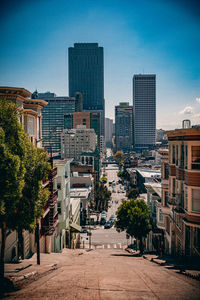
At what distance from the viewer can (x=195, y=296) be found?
11.8m

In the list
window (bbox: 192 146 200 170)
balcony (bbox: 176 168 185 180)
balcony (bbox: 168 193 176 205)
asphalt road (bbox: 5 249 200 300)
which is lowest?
asphalt road (bbox: 5 249 200 300)

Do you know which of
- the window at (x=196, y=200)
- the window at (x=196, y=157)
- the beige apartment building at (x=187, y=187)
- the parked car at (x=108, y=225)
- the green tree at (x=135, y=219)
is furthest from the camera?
the parked car at (x=108, y=225)

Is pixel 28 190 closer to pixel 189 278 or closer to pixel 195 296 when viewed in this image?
pixel 195 296

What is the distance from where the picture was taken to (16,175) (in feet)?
38.3

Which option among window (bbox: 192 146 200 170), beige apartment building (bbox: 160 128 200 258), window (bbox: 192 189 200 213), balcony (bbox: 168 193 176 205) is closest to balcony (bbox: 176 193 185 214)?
beige apartment building (bbox: 160 128 200 258)

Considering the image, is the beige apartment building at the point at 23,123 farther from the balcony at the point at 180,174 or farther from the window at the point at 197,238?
the window at the point at 197,238

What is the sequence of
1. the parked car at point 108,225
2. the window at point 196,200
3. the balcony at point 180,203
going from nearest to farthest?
1. the window at point 196,200
2. the balcony at point 180,203
3. the parked car at point 108,225

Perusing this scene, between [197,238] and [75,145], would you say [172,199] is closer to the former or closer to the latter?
[197,238]

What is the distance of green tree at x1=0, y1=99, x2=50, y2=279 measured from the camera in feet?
37.7

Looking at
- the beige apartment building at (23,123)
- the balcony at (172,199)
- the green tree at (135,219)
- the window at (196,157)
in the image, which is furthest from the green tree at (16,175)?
the green tree at (135,219)

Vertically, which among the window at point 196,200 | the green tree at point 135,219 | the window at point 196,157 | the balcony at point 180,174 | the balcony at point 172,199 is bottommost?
the green tree at point 135,219

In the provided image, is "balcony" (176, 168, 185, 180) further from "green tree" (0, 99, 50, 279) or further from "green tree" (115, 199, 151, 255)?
"green tree" (115, 199, 151, 255)

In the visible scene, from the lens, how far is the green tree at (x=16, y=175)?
452 inches

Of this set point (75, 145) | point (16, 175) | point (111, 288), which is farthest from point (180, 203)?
point (75, 145)
